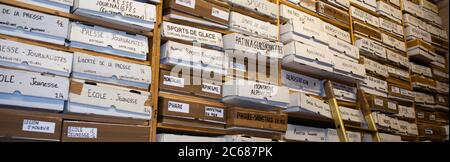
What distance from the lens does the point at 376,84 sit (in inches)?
138

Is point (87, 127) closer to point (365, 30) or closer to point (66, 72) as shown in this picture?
point (66, 72)

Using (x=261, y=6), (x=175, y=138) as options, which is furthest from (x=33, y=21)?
(x=261, y=6)

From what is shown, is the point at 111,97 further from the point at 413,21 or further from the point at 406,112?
the point at 413,21

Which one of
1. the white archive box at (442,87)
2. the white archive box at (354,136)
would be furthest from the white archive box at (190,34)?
the white archive box at (442,87)

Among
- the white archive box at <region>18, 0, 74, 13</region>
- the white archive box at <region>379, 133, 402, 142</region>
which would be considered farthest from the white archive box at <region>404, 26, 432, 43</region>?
the white archive box at <region>18, 0, 74, 13</region>

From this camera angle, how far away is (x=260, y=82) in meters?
2.65

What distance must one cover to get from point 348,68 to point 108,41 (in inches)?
67.8

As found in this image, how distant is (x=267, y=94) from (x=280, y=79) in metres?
0.26

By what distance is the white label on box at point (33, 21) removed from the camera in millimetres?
1938

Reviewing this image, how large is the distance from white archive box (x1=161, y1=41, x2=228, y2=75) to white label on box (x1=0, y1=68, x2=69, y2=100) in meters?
0.55

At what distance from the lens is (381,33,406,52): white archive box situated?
376cm

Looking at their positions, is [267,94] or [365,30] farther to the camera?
[365,30]
